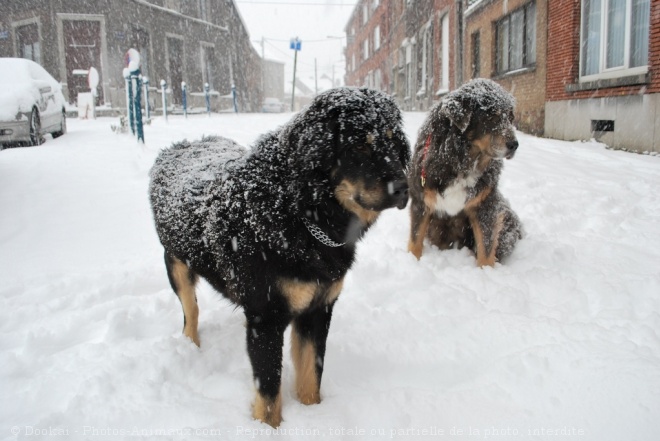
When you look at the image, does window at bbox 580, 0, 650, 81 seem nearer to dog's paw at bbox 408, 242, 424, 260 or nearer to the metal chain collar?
dog's paw at bbox 408, 242, 424, 260

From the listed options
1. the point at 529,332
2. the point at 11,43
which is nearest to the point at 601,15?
the point at 529,332

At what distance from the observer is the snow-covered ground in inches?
89.0

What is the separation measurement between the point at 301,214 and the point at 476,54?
16162mm

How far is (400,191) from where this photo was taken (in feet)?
6.57

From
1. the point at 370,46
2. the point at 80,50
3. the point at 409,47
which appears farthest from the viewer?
the point at 370,46

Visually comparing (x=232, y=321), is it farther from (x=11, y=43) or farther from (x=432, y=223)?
(x=11, y=43)

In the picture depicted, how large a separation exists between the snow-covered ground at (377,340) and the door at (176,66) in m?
24.8

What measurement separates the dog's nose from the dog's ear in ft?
7.14

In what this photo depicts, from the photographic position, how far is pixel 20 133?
8.48 metres

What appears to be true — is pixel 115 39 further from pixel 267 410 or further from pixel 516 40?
pixel 267 410

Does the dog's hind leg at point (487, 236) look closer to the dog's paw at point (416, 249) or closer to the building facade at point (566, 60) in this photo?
the dog's paw at point (416, 249)

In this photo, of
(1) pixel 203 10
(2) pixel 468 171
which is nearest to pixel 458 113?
(2) pixel 468 171

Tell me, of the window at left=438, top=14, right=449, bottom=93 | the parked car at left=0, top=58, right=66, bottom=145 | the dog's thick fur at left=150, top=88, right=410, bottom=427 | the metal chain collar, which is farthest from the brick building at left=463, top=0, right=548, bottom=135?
the parked car at left=0, top=58, right=66, bottom=145

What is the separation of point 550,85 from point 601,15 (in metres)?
2.00
